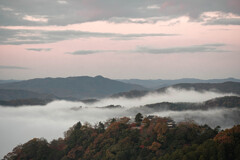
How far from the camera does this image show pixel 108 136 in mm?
111188

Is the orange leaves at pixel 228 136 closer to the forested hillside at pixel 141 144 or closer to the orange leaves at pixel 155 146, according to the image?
the forested hillside at pixel 141 144

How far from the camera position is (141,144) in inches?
3809

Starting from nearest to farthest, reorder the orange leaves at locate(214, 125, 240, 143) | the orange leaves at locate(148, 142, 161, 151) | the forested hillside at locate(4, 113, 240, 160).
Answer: the forested hillside at locate(4, 113, 240, 160) → the orange leaves at locate(214, 125, 240, 143) → the orange leaves at locate(148, 142, 161, 151)

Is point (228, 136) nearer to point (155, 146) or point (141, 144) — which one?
point (155, 146)

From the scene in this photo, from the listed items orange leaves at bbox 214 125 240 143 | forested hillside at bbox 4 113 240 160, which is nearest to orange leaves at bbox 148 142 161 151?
forested hillside at bbox 4 113 240 160

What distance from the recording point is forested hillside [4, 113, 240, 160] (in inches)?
2837

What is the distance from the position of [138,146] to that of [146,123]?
47.3 feet

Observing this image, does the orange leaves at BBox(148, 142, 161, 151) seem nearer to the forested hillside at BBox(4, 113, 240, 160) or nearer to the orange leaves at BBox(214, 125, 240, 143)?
the forested hillside at BBox(4, 113, 240, 160)

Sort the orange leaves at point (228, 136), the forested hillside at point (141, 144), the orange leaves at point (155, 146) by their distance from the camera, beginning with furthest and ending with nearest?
the orange leaves at point (155, 146) → the orange leaves at point (228, 136) → the forested hillside at point (141, 144)

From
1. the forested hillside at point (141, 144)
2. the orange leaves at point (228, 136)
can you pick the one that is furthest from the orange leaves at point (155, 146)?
the orange leaves at point (228, 136)

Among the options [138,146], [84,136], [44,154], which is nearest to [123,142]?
[138,146]

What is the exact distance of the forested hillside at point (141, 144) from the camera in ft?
236

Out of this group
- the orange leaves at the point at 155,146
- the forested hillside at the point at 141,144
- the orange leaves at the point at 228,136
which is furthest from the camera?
the orange leaves at the point at 155,146

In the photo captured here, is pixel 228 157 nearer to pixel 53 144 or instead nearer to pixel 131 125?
pixel 131 125
